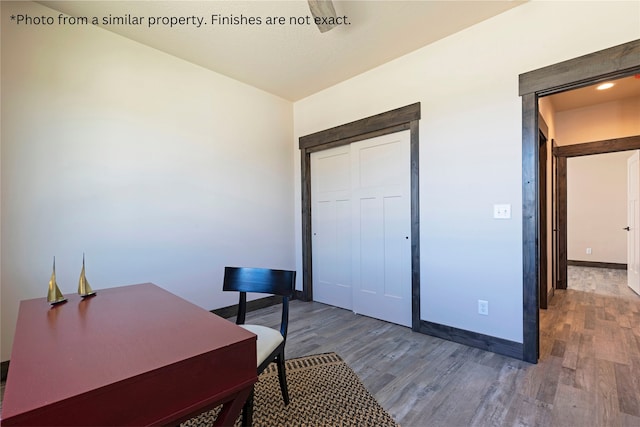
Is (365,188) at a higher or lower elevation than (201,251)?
higher

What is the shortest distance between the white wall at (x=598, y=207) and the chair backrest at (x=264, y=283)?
24.1 ft

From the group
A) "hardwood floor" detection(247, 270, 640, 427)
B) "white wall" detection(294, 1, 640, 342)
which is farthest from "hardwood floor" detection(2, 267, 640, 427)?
"white wall" detection(294, 1, 640, 342)

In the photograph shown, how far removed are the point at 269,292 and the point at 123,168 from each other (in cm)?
182

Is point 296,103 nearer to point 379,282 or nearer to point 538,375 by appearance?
point 379,282

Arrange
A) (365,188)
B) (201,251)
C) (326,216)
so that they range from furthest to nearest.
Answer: (326,216)
(365,188)
(201,251)

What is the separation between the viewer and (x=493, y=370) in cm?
212

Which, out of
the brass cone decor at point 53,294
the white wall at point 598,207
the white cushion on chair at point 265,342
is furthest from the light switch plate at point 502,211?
the white wall at point 598,207

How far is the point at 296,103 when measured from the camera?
4031 millimetres

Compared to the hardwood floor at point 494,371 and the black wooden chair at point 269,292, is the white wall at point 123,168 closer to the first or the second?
the hardwood floor at point 494,371

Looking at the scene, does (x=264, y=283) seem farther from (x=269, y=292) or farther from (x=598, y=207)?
(x=598, y=207)

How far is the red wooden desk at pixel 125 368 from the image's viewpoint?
2.20 feet

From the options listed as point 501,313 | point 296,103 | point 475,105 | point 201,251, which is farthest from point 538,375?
point 296,103

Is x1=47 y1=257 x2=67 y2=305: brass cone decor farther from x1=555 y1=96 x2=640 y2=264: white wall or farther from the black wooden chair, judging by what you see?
x1=555 y1=96 x2=640 y2=264: white wall

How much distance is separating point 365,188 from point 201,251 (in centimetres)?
187
